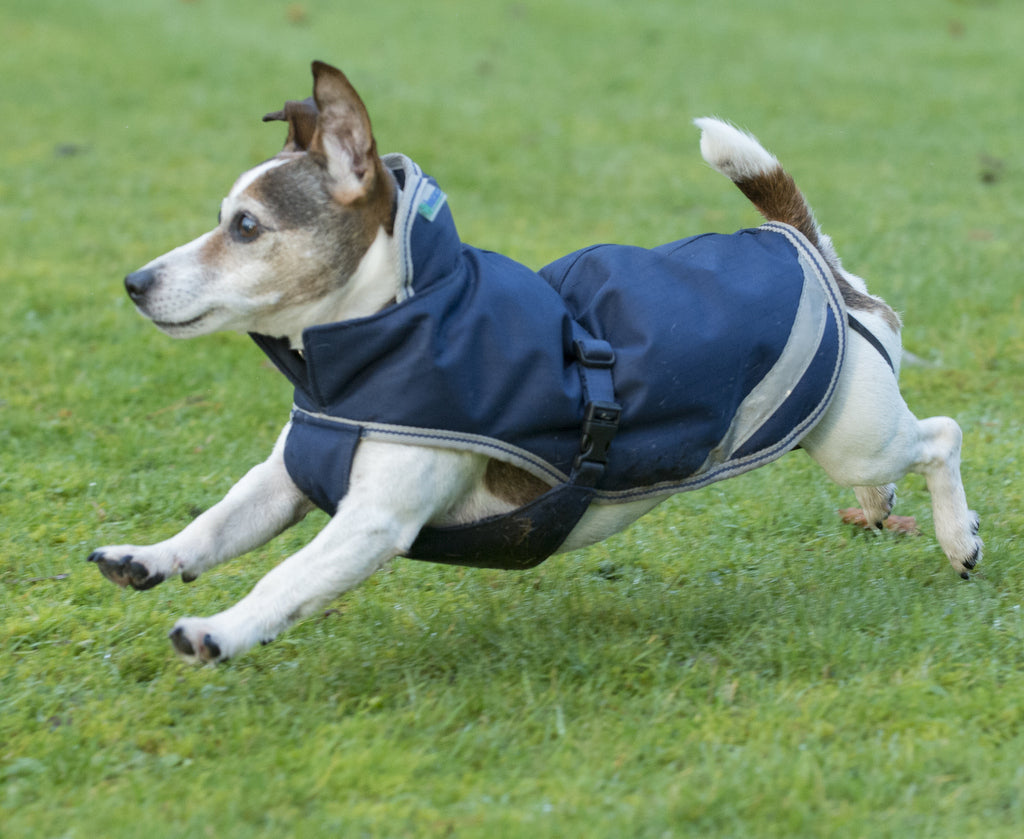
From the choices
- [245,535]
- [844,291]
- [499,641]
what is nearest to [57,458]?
[245,535]

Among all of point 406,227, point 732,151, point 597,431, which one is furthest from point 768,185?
point 406,227

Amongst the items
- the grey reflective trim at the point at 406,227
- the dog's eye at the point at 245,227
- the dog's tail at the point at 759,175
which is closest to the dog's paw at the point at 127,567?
the dog's eye at the point at 245,227

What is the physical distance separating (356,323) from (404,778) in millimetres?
1175

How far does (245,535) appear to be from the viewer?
3.66 m

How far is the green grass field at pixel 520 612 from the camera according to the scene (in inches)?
119

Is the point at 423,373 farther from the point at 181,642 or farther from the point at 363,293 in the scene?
the point at 181,642

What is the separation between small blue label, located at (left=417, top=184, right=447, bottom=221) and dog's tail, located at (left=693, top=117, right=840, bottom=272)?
1.10 m

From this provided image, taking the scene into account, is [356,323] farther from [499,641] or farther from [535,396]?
[499,641]

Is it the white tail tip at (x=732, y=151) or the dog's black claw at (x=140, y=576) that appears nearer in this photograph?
the dog's black claw at (x=140, y=576)

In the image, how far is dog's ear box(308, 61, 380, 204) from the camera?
10.5 ft

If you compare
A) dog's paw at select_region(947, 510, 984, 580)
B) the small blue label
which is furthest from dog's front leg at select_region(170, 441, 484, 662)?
dog's paw at select_region(947, 510, 984, 580)

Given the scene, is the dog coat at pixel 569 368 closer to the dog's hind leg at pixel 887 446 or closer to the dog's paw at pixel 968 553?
the dog's hind leg at pixel 887 446

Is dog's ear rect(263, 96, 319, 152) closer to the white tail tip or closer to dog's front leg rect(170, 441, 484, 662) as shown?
dog's front leg rect(170, 441, 484, 662)

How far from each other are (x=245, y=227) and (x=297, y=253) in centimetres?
18
